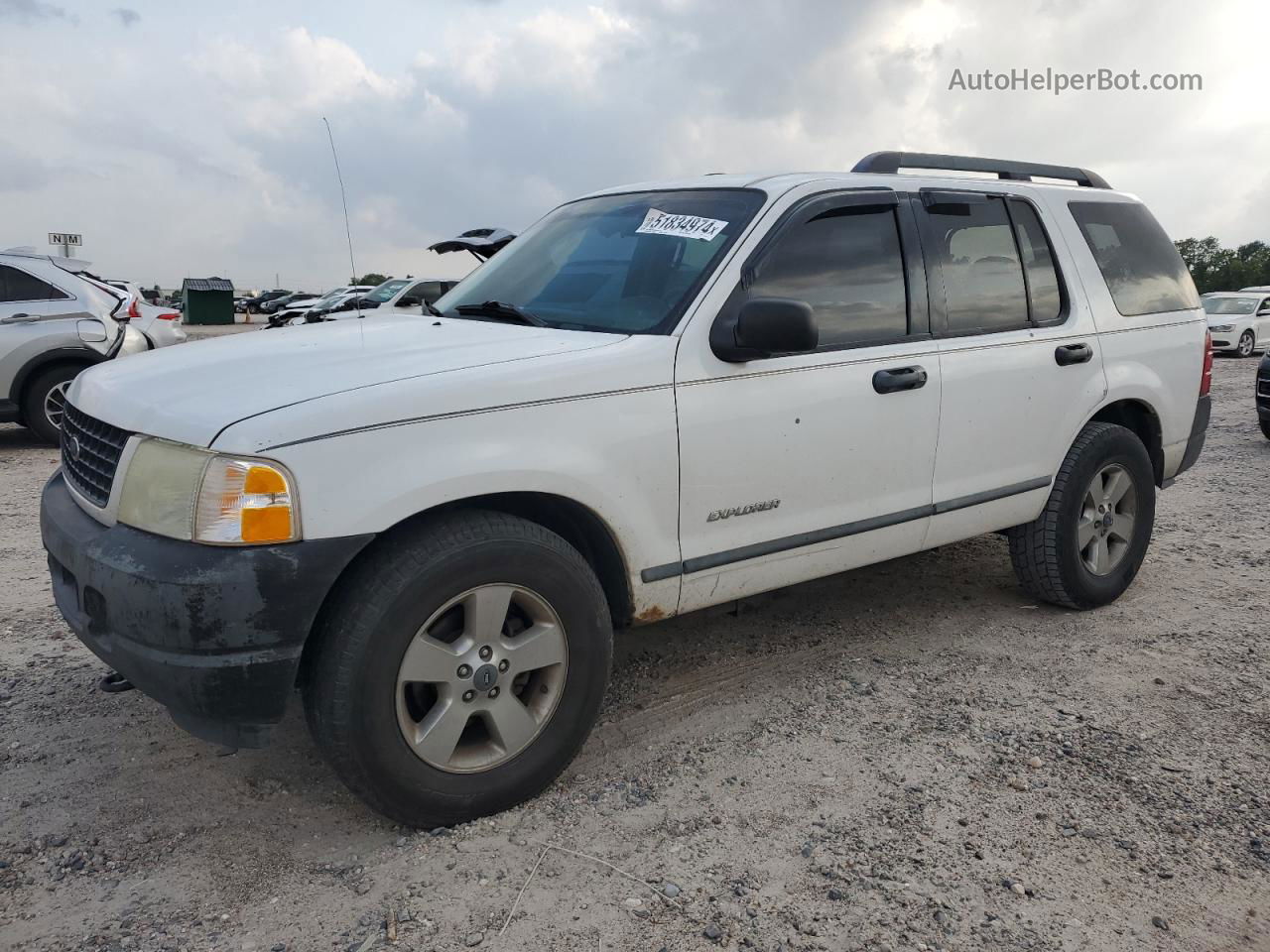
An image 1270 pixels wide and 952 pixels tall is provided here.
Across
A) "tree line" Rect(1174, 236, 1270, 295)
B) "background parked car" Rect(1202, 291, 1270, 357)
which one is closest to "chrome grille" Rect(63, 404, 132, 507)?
"background parked car" Rect(1202, 291, 1270, 357)

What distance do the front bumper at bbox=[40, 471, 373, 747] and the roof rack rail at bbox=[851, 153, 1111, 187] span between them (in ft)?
8.84

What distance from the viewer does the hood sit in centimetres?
262

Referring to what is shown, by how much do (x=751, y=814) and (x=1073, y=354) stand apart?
8.28ft

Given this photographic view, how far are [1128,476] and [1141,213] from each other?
1311 millimetres

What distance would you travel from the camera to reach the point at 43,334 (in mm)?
8992

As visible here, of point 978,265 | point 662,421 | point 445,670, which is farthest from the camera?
point 978,265

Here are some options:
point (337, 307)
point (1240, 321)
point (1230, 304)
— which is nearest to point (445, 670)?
point (1240, 321)

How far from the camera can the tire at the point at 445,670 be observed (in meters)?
2.59

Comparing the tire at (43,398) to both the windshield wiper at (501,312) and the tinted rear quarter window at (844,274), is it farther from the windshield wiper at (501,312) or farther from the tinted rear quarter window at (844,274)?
the tinted rear quarter window at (844,274)

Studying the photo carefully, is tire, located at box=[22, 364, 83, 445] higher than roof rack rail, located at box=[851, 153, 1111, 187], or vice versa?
roof rack rail, located at box=[851, 153, 1111, 187]

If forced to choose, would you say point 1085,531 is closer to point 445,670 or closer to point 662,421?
point 662,421

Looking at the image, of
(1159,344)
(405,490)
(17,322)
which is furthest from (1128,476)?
(17,322)

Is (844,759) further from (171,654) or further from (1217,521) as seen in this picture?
(1217,521)

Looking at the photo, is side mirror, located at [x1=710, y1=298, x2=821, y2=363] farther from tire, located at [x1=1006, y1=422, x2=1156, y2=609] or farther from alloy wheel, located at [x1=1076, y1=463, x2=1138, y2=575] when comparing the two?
alloy wheel, located at [x1=1076, y1=463, x2=1138, y2=575]
